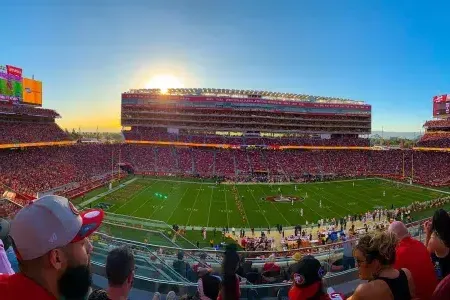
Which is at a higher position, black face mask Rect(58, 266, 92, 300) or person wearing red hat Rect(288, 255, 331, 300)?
black face mask Rect(58, 266, 92, 300)

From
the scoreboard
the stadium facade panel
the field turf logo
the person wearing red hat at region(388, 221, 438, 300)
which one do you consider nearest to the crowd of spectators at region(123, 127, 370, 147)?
the stadium facade panel

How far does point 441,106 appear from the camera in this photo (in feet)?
271

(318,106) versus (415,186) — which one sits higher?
(318,106)

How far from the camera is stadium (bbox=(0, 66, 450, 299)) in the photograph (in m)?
7.68

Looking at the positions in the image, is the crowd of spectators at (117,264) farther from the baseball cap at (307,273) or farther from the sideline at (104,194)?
the sideline at (104,194)

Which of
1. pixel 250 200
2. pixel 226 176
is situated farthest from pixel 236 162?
pixel 250 200

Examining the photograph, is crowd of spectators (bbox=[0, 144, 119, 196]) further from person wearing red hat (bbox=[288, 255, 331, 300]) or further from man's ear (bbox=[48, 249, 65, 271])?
man's ear (bbox=[48, 249, 65, 271])

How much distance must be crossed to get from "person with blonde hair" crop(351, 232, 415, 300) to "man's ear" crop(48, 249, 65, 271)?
235cm

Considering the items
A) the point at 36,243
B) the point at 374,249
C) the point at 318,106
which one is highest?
the point at 318,106

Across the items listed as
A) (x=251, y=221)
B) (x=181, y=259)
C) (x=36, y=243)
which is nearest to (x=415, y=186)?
(x=251, y=221)

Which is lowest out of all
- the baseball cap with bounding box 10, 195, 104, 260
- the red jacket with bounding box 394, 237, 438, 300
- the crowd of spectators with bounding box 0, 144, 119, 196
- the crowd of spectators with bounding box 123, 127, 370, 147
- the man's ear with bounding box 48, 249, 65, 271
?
the crowd of spectators with bounding box 0, 144, 119, 196

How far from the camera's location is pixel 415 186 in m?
48.7

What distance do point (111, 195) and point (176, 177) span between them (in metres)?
16.3

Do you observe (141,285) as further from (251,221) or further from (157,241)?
(251,221)
